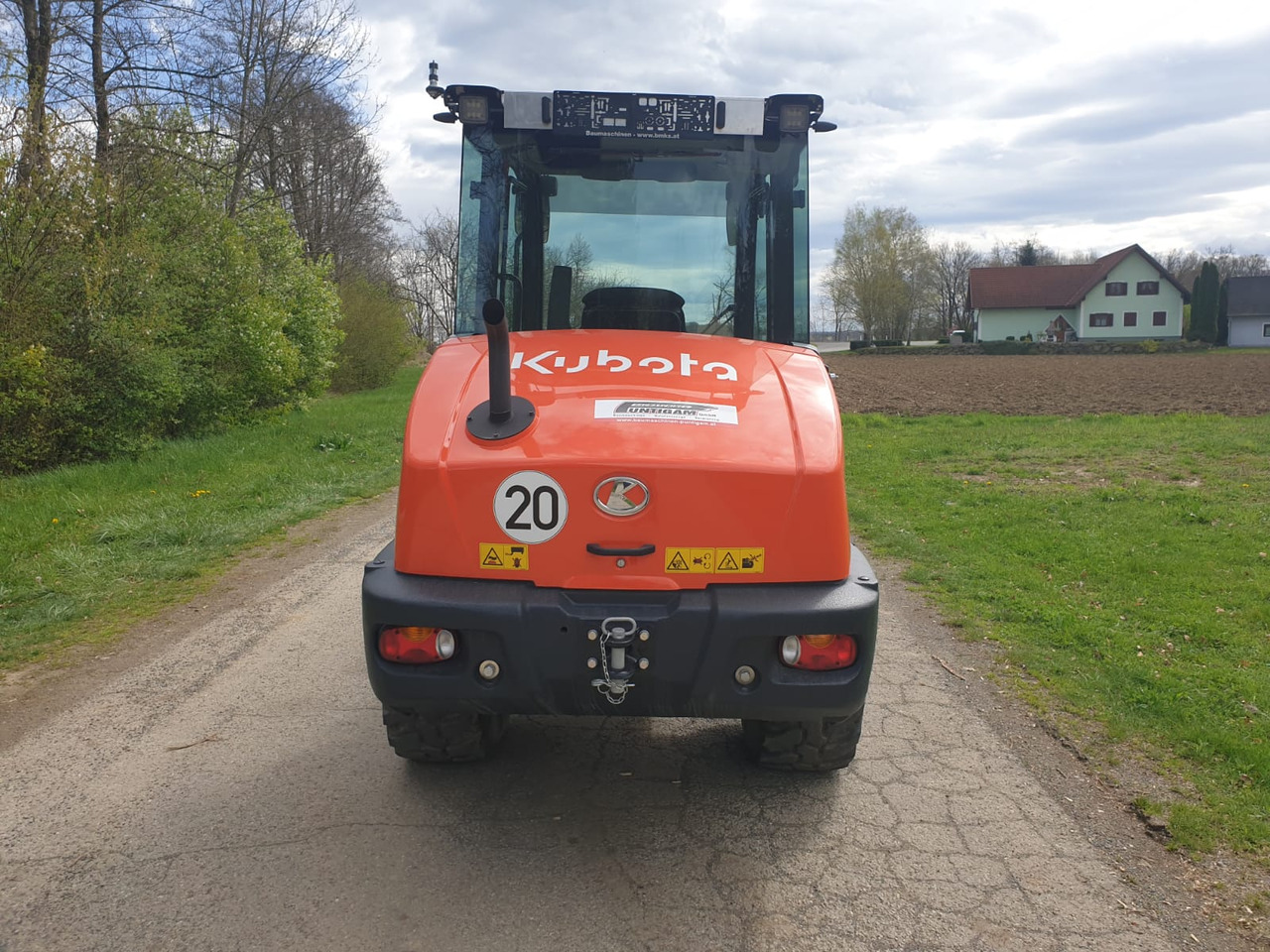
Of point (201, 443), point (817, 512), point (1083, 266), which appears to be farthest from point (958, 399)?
point (1083, 266)

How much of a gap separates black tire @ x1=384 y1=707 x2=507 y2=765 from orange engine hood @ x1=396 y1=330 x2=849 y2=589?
2.53ft

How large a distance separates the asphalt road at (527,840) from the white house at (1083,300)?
8238cm

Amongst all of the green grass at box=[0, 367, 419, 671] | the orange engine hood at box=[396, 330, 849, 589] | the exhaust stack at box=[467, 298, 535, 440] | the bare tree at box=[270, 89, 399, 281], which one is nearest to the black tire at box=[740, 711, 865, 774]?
the orange engine hood at box=[396, 330, 849, 589]

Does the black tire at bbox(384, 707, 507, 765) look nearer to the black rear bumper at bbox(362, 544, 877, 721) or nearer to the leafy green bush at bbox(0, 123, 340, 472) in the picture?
the black rear bumper at bbox(362, 544, 877, 721)

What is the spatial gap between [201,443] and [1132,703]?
12.6 meters

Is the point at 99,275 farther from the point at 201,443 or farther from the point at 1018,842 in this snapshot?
the point at 1018,842

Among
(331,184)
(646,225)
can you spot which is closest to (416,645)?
(646,225)

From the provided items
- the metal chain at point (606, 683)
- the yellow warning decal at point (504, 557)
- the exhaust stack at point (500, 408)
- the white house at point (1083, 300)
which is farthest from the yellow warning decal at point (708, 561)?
the white house at point (1083, 300)

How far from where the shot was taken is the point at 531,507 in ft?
9.93

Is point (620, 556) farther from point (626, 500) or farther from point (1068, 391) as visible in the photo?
point (1068, 391)

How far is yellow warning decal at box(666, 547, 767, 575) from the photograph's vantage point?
302 cm

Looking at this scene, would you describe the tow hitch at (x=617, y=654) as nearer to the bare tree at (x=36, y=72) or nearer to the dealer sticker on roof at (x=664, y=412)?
the dealer sticker on roof at (x=664, y=412)

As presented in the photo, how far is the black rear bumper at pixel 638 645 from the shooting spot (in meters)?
2.95

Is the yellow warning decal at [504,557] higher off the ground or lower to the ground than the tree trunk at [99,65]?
lower
